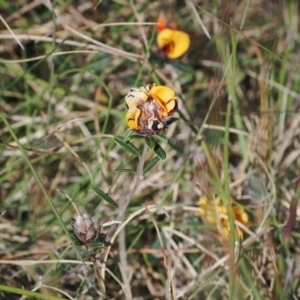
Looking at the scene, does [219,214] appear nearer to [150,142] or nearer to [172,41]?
[150,142]

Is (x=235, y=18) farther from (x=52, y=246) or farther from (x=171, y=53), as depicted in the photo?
(x=52, y=246)

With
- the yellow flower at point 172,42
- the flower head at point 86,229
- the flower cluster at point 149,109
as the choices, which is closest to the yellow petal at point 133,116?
the flower cluster at point 149,109

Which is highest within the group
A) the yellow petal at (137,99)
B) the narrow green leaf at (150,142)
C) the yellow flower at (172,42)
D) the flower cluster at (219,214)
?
the yellow petal at (137,99)

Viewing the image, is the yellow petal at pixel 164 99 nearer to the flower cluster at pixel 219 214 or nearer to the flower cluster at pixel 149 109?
the flower cluster at pixel 149 109

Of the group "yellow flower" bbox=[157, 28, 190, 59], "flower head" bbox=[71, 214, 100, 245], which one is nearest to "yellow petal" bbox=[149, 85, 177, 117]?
"flower head" bbox=[71, 214, 100, 245]

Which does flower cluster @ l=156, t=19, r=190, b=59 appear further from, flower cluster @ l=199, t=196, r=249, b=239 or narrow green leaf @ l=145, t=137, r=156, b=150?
narrow green leaf @ l=145, t=137, r=156, b=150

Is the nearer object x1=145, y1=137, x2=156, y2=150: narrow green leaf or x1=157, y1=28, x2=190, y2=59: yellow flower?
x1=145, y1=137, x2=156, y2=150: narrow green leaf

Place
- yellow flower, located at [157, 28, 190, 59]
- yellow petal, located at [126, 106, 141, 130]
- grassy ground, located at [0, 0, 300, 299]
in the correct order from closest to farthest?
yellow petal, located at [126, 106, 141, 130] → grassy ground, located at [0, 0, 300, 299] → yellow flower, located at [157, 28, 190, 59]
